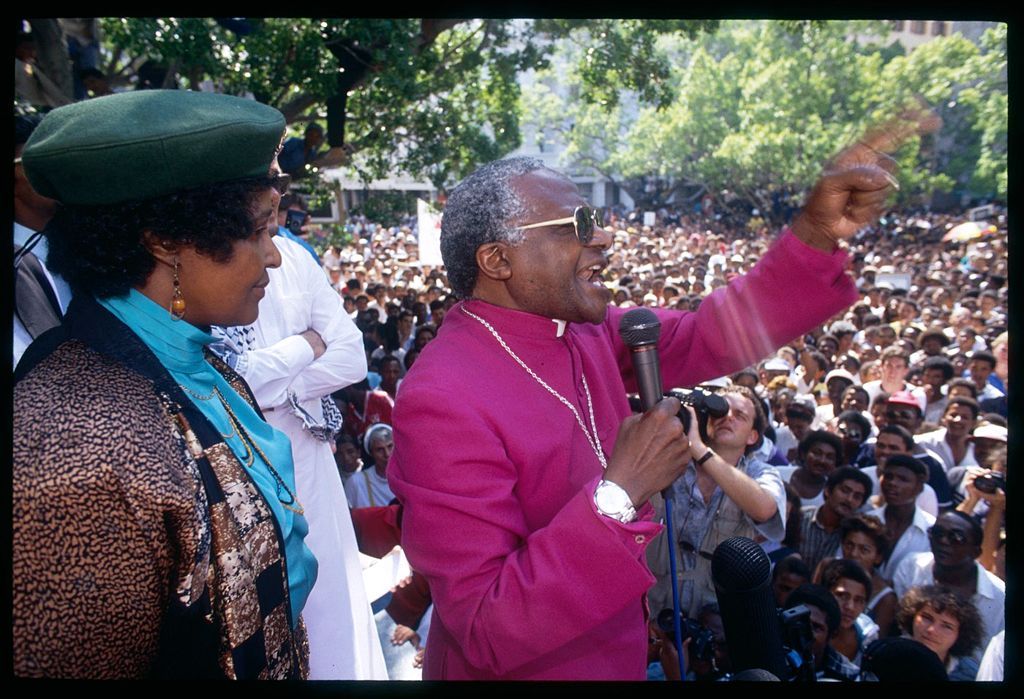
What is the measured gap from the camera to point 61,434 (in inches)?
56.4

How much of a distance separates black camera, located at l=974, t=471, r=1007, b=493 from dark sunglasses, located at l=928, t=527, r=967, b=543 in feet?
2.56

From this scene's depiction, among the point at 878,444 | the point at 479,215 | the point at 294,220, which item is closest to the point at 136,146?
the point at 479,215

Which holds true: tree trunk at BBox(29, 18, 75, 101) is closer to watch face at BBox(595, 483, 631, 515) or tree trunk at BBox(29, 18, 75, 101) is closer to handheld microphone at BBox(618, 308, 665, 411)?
handheld microphone at BBox(618, 308, 665, 411)

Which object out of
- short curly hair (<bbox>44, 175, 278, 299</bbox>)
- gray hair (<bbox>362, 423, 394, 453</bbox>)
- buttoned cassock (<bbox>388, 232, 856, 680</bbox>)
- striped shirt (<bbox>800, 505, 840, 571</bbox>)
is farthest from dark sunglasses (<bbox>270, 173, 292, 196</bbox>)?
gray hair (<bbox>362, 423, 394, 453</bbox>)

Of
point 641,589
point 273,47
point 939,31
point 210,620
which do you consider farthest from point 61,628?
point 939,31

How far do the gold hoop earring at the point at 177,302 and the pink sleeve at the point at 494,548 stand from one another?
50 centimetres

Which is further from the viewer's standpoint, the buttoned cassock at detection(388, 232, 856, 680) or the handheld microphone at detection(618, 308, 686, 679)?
the handheld microphone at detection(618, 308, 686, 679)

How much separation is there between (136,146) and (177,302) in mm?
333

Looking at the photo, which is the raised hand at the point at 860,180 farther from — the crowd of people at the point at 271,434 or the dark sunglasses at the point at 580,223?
the dark sunglasses at the point at 580,223

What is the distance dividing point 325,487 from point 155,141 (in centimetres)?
179

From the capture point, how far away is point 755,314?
2.16 metres

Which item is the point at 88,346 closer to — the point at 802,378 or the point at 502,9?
the point at 502,9

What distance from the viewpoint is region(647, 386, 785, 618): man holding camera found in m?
3.70

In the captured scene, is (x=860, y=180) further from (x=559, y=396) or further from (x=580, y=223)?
(x=559, y=396)
